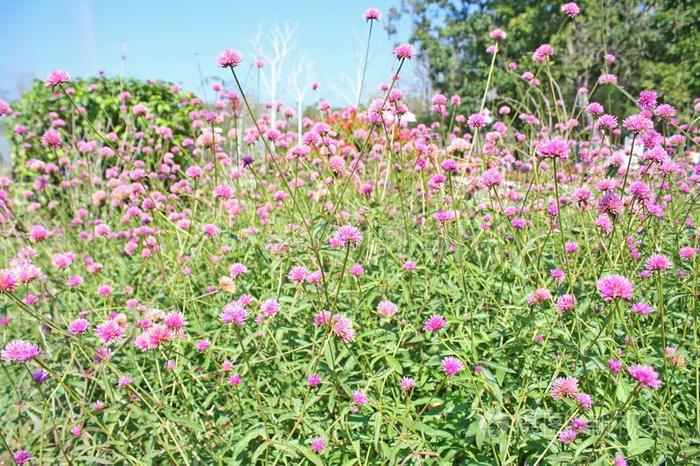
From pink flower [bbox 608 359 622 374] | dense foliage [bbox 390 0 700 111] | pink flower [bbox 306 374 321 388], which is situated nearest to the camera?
pink flower [bbox 608 359 622 374]

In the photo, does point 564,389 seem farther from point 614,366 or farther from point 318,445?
point 318,445

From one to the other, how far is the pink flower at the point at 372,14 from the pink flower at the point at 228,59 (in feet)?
2.20

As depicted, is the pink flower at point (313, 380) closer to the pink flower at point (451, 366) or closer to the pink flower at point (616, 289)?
the pink flower at point (451, 366)

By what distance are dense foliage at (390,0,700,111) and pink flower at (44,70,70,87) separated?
1605cm

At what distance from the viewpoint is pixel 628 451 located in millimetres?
1338

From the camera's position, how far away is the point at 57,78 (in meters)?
1.90

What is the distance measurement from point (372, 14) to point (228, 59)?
722mm

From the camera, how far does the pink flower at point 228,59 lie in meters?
1.69

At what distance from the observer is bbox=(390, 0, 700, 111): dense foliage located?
17281 mm

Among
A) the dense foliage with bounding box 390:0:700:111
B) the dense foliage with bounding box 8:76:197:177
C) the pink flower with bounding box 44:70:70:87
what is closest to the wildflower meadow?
the pink flower with bounding box 44:70:70:87

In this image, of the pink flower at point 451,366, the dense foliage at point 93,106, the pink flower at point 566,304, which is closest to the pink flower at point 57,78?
the pink flower at point 451,366

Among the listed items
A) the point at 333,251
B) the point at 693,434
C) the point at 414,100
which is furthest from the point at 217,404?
the point at 414,100

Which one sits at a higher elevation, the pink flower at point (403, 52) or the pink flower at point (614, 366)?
the pink flower at point (403, 52)

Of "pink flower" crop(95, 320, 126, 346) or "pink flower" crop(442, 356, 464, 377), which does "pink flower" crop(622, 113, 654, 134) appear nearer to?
"pink flower" crop(442, 356, 464, 377)
